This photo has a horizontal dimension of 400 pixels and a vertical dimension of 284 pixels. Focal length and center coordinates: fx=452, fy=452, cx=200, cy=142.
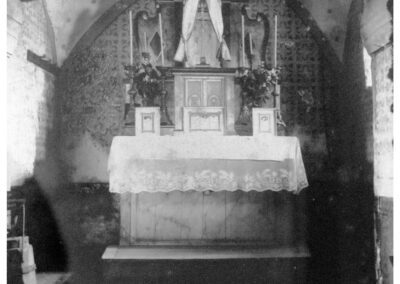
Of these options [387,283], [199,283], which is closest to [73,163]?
[199,283]

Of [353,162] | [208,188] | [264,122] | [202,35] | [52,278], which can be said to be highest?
[202,35]

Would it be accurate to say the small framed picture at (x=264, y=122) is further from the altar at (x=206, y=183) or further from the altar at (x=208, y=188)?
the altar at (x=208, y=188)

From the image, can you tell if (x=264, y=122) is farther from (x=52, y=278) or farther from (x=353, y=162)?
(x=52, y=278)

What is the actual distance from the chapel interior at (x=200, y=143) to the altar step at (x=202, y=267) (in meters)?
0.01

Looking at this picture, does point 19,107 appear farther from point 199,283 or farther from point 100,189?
point 199,283

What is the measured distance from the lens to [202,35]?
4406 millimetres

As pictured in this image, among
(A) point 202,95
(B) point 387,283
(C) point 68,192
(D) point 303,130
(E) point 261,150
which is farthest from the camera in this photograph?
(D) point 303,130

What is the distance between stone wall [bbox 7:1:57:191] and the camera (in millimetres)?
3381

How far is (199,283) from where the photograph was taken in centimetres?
351

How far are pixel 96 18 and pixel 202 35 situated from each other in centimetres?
115

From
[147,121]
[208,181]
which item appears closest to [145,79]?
[147,121]

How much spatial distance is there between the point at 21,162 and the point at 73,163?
866 millimetres

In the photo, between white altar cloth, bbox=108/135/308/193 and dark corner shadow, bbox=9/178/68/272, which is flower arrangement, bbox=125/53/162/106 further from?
dark corner shadow, bbox=9/178/68/272

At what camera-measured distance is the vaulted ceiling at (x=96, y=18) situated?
181 inches
